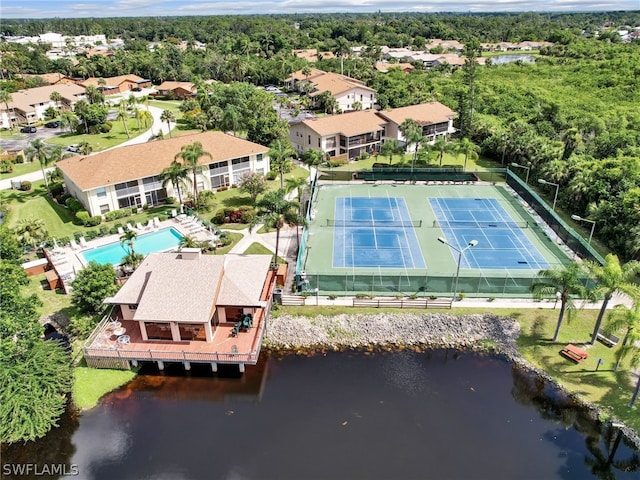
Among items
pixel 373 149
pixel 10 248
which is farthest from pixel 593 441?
pixel 373 149

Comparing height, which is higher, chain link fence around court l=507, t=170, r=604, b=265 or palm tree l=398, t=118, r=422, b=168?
palm tree l=398, t=118, r=422, b=168

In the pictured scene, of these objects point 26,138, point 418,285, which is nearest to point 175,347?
point 418,285

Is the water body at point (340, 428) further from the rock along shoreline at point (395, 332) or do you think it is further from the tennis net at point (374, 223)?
the tennis net at point (374, 223)

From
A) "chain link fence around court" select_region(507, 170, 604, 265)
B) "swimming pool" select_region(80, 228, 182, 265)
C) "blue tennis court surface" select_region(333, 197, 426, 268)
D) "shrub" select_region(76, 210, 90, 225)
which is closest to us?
"chain link fence around court" select_region(507, 170, 604, 265)

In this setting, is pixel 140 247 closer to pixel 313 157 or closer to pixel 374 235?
pixel 374 235

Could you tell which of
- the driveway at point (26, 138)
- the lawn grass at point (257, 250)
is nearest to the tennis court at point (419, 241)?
the lawn grass at point (257, 250)

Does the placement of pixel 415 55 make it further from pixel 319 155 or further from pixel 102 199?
pixel 102 199

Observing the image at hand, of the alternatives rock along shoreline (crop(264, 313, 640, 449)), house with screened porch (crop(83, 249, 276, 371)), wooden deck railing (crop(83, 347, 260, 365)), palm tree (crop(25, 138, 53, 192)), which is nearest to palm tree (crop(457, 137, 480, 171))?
rock along shoreline (crop(264, 313, 640, 449))

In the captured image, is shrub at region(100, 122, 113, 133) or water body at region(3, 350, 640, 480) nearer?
water body at region(3, 350, 640, 480)

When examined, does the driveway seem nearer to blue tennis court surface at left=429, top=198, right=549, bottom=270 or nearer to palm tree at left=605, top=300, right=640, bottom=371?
blue tennis court surface at left=429, top=198, right=549, bottom=270
